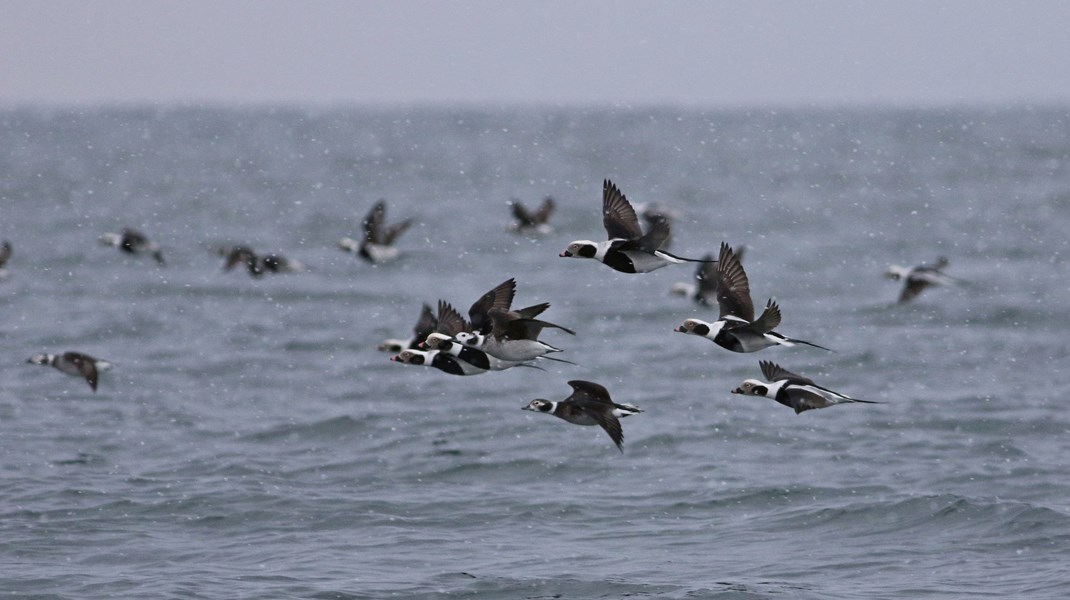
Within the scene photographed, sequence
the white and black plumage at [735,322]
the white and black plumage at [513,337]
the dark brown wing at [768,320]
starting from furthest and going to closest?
the white and black plumage at [513,337] → the white and black plumage at [735,322] → the dark brown wing at [768,320]

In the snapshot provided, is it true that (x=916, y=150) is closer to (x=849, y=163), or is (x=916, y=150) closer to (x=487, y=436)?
(x=849, y=163)

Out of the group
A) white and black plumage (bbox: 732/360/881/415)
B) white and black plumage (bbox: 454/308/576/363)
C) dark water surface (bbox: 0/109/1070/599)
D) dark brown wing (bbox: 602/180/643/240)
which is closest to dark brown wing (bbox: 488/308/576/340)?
white and black plumage (bbox: 454/308/576/363)

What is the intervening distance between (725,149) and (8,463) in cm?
10006

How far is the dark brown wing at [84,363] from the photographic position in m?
17.6

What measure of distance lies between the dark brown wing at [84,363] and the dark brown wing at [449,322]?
6389mm

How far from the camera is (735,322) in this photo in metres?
11.0

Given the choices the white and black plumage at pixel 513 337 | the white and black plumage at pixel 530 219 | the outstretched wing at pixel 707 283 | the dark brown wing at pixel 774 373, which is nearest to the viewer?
the white and black plumage at pixel 513 337

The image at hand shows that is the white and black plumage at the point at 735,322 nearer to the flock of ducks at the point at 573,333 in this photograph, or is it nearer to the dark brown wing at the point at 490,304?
the flock of ducks at the point at 573,333

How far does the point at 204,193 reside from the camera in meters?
63.0

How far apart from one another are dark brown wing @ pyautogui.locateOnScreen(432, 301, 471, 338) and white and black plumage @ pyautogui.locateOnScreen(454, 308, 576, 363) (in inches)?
27.0

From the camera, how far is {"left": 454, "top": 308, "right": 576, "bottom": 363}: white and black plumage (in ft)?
37.9

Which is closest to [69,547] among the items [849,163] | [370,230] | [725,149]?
[370,230]

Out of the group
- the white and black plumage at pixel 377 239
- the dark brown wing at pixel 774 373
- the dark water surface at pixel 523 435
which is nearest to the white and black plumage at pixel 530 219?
the white and black plumage at pixel 377 239

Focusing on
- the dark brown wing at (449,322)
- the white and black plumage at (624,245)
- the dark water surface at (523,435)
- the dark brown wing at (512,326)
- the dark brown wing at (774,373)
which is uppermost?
the white and black plumage at (624,245)
